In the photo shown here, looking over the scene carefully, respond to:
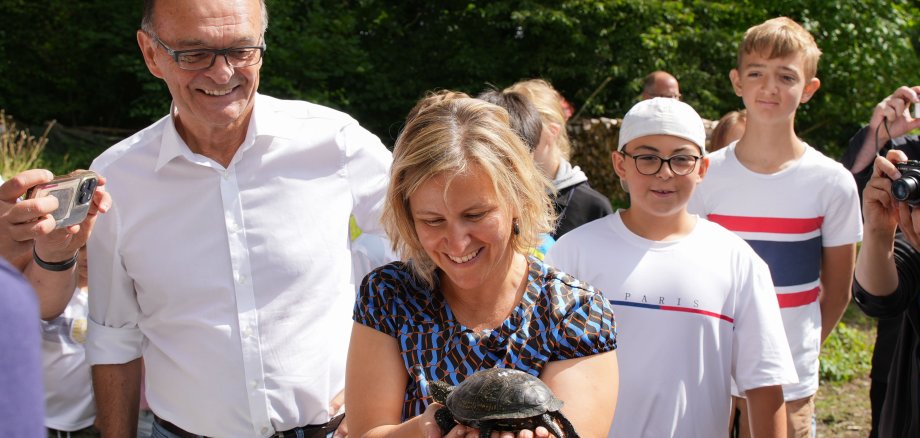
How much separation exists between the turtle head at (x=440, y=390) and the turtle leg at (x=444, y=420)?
0.13ft

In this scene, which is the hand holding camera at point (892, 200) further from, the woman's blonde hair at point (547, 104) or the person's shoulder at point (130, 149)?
the person's shoulder at point (130, 149)

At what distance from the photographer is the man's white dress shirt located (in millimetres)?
2479

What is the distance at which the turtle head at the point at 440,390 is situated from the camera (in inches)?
70.3

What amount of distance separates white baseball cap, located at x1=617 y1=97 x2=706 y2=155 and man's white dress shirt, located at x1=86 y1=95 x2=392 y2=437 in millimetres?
1126

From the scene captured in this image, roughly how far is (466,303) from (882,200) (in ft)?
5.09

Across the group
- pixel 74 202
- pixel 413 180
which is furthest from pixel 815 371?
pixel 74 202

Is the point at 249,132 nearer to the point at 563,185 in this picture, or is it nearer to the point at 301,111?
the point at 301,111

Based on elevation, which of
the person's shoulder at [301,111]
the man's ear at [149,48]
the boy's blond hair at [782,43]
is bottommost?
the person's shoulder at [301,111]

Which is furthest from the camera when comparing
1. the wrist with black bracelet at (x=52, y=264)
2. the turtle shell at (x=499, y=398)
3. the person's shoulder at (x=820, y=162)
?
the person's shoulder at (x=820, y=162)

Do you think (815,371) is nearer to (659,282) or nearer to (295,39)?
(659,282)

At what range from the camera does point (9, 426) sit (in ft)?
2.77

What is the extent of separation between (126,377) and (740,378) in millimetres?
1953

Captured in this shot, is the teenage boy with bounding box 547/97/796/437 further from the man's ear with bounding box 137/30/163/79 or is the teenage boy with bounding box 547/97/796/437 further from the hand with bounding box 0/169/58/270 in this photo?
the hand with bounding box 0/169/58/270

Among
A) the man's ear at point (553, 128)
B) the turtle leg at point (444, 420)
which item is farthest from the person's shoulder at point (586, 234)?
the turtle leg at point (444, 420)
